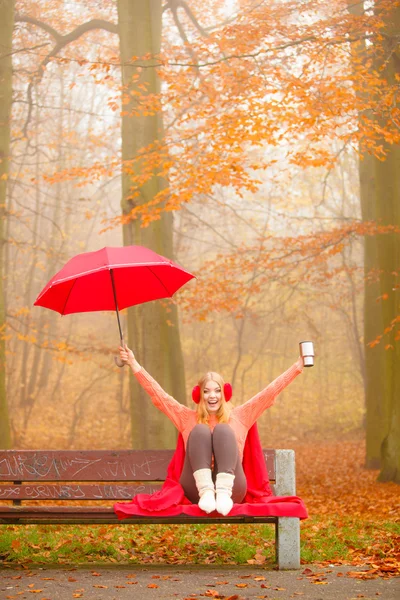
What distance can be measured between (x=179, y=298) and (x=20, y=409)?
382 inches

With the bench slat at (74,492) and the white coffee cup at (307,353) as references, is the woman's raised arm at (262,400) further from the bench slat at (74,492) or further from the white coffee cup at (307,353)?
the bench slat at (74,492)

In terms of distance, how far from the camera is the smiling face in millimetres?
5516

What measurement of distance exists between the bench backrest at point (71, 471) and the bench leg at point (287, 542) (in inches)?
15.9

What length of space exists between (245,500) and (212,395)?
2.60ft

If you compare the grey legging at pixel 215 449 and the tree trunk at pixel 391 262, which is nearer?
the grey legging at pixel 215 449

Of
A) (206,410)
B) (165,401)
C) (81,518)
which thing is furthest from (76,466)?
(206,410)

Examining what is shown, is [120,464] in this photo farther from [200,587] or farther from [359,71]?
[359,71]

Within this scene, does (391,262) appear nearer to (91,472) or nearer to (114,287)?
(114,287)

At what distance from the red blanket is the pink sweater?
91mm

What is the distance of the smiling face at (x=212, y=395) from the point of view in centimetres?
552

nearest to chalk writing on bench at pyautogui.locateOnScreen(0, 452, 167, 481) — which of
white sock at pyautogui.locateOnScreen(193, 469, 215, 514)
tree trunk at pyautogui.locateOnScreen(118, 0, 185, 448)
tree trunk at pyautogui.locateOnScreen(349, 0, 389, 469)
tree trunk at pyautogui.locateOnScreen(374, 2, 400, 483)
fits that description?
white sock at pyautogui.locateOnScreen(193, 469, 215, 514)

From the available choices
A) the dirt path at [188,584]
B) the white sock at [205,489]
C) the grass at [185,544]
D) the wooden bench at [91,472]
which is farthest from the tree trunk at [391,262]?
the white sock at [205,489]

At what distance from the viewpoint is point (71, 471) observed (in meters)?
5.61

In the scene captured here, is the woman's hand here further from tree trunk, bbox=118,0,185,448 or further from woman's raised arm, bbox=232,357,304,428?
tree trunk, bbox=118,0,185,448
